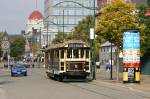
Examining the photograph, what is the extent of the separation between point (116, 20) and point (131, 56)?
478cm

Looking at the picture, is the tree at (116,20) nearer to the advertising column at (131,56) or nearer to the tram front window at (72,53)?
the tram front window at (72,53)

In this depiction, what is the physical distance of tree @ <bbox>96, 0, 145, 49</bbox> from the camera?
43031 mm

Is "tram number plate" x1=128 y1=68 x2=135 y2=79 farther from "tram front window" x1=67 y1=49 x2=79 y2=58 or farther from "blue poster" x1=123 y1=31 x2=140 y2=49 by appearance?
"tram front window" x1=67 y1=49 x2=79 y2=58

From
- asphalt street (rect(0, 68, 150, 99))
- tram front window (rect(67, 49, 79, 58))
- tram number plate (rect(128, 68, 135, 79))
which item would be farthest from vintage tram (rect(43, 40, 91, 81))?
asphalt street (rect(0, 68, 150, 99))

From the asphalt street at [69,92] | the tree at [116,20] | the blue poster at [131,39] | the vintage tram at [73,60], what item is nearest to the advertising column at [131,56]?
the blue poster at [131,39]

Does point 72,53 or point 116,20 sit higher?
point 116,20

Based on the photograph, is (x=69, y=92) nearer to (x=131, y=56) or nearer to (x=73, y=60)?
(x=131, y=56)

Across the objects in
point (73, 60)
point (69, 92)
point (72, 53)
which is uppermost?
point (72, 53)

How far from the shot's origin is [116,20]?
43.0 m

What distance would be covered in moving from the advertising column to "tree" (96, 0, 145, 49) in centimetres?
400

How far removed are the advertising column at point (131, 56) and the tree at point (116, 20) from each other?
4.00m

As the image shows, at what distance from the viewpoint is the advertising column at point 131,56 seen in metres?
38.6

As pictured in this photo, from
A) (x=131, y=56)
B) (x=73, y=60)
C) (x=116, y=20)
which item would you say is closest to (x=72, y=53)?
(x=73, y=60)

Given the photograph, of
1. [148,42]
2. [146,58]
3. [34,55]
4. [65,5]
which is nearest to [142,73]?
[146,58]
